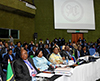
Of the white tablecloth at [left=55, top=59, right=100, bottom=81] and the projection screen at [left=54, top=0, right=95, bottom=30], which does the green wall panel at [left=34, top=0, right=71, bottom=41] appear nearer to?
the projection screen at [left=54, top=0, right=95, bottom=30]

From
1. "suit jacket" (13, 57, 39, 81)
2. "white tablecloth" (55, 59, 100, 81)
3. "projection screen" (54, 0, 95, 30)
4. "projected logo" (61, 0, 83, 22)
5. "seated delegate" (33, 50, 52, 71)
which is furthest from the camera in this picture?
"projected logo" (61, 0, 83, 22)

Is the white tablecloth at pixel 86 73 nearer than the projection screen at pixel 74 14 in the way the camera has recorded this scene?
Yes

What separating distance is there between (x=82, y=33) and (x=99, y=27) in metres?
2.19

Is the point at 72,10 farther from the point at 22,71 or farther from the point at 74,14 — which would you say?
the point at 22,71

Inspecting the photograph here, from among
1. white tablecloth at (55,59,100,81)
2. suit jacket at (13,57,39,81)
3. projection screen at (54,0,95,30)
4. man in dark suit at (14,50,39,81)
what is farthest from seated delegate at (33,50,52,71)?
projection screen at (54,0,95,30)

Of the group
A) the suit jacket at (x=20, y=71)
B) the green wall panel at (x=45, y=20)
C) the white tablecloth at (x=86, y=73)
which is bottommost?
the white tablecloth at (x=86, y=73)

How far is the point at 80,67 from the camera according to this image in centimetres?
289

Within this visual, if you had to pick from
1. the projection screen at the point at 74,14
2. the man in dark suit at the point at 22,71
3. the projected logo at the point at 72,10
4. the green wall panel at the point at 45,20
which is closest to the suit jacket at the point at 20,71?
the man in dark suit at the point at 22,71

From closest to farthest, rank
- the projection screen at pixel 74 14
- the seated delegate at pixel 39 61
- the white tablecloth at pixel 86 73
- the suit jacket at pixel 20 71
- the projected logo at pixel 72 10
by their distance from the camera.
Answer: the suit jacket at pixel 20 71 → the white tablecloth at pixel 86 73 → the seated delegate at pixel 39 61 → the projection screen at pixel 74 14 → the projected logo at pixel 72 10

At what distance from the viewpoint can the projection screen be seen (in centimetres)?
1216

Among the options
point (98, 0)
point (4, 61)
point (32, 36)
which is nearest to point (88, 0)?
point (98, 0)

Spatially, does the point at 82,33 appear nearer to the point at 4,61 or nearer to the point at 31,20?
the point at 31,20

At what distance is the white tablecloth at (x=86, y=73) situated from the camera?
251 centimetres

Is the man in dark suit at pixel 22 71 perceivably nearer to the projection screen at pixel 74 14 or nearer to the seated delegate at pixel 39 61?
the seated delegate at pixel 39 61
